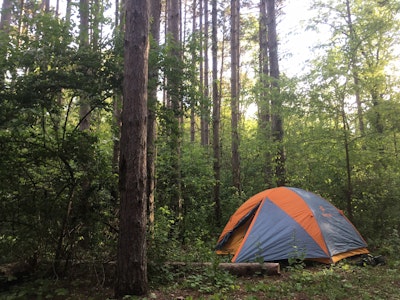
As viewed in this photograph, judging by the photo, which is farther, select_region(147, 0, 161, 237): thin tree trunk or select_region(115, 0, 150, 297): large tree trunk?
select_region(147, 0, 161, 237): thin tree trunk

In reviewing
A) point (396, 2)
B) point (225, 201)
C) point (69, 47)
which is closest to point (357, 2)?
point (396, 2)

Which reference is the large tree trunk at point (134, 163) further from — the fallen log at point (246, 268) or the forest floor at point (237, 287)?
the fallen log at point (246, 268)

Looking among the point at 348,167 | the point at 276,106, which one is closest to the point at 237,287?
the point at 348,167

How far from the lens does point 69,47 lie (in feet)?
16.6

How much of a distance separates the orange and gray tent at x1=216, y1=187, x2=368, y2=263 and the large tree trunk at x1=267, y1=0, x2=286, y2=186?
2.71 m

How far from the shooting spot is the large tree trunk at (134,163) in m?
4.35

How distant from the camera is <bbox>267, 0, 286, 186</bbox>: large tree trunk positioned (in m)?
9.69

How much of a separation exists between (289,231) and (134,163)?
4076 mm

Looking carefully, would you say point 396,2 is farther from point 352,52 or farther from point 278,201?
point 278,201

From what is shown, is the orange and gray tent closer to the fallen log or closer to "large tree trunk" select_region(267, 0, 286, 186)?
the fallen log

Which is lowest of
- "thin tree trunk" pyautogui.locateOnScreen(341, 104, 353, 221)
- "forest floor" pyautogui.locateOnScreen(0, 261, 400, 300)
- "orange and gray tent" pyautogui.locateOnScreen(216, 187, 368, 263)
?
"forest floor" pyautogui.locateOnScreen(0, 261, 400, 300)

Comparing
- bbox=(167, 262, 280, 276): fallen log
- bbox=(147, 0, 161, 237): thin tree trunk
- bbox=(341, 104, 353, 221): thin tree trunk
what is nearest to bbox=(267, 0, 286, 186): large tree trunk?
bbox=(341, 104, 353, 221): thin tree trunk

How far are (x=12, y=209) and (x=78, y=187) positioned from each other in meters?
1.06

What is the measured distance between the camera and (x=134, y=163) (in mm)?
4465
